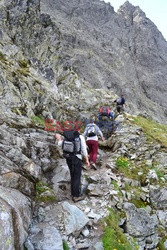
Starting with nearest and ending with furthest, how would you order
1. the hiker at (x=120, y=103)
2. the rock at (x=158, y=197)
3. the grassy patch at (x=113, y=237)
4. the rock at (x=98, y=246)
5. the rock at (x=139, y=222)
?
1. the rock at (x=98, y=246)
2. the grassy patch at (x=113, y=237)
3. the rock at (x=139, y=222)
4. the rock at (x=158, y=197)
5. the hiker at (x=120, y=103)

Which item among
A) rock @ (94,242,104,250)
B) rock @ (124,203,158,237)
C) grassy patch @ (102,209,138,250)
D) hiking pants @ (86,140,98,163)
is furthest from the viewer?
hiking pants @ (86,140,98,163)

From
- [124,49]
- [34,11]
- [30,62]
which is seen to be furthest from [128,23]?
[30,62]

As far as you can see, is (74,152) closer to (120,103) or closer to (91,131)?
(91,131)

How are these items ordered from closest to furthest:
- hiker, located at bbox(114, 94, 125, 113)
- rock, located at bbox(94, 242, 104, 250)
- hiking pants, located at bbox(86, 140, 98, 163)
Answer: rock, located at bbox(94, 242, 104, 250)
hiking pants, located at bbox(86, 140, 98, 163)
hiker, located at bbox(114, 94, 125, 113)

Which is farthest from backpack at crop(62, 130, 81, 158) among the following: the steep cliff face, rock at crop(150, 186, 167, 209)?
the steep cliff face

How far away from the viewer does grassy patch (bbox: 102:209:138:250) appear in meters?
7.47

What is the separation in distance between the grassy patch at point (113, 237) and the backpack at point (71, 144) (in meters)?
2.69

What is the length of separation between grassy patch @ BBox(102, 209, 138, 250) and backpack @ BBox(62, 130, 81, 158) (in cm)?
269

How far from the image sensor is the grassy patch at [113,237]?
7.47 metres

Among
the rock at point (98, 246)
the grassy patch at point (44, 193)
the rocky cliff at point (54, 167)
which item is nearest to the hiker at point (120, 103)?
the rocky cliff at point (54, 167)

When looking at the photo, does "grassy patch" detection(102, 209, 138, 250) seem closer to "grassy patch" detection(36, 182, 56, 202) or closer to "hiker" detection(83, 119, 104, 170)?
"grassy patch" detection(36, 182, 56, 202)

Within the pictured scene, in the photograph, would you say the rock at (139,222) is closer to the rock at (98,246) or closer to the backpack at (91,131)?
the rock at (98,246)

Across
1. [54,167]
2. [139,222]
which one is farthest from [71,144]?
[139,222]

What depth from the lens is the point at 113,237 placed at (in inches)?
306
